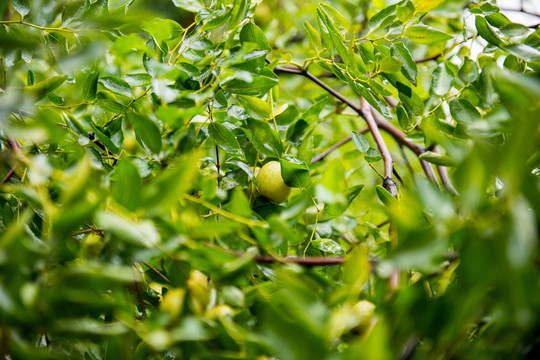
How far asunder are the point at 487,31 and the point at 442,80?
8cm

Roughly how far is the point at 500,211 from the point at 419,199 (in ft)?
0.19

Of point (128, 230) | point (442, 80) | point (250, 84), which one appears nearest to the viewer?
point (128, 230)

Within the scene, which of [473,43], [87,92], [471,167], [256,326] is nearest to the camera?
[471,167]

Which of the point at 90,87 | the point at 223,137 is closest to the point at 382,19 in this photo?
the point at 223,137

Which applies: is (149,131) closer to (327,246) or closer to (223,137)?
(223,137)

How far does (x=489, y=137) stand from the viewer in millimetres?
499

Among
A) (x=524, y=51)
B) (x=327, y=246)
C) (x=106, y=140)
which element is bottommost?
(x=327, y=246)

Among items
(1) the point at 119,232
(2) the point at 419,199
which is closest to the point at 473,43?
(2) the point at 419,199

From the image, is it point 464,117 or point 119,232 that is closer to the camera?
point 119,232

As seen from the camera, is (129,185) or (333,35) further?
(333,35)

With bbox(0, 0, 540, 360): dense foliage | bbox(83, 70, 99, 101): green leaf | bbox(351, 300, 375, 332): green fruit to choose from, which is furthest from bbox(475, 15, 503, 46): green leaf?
bbox(83, 70, 99, 101): green leaf

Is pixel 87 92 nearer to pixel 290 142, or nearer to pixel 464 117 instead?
pixel 290 142

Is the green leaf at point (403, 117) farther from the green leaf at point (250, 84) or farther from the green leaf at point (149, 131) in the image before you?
the green leaf at point (149, 131)

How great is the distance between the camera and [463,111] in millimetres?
558
